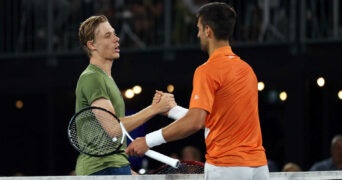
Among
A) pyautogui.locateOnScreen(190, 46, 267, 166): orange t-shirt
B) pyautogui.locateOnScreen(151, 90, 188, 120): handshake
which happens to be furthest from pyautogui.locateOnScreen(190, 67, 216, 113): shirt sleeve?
pyautogui.locateOnScreen(151, 90, 188, 120): handshake

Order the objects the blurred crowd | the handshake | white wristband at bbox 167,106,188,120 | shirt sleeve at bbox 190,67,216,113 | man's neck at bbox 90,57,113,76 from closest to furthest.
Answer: shirt sleeve at bbox 190,67,216,113, white wristband at bbox 167,106,188,120, the handshake, man's neck at bbox 90,57,113,76, the blurred crowd

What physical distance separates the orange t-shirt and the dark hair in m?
0.15

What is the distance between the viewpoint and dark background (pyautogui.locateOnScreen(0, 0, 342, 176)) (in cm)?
1591

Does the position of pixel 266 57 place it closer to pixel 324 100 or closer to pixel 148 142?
pixel 324 100

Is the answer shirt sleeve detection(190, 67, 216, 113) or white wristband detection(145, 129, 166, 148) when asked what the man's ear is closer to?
white wristband detection(145, 129, 166, 148)

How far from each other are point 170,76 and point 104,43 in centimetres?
918

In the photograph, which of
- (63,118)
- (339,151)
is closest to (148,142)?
(339,151)

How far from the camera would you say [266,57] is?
16156mm

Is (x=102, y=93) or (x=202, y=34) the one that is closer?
(x=202, y=34)

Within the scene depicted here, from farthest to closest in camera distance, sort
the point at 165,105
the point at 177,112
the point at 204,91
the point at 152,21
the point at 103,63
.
A: the point at 152,21, the point at 103,63, the point at 165,105, the point at 177,112, the point at 204,91

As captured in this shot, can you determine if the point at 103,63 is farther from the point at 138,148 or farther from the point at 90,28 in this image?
the point at 138,148

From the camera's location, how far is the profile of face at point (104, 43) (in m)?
7.70

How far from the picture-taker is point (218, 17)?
261 inches

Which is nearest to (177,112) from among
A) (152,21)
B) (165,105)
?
(165,105)
